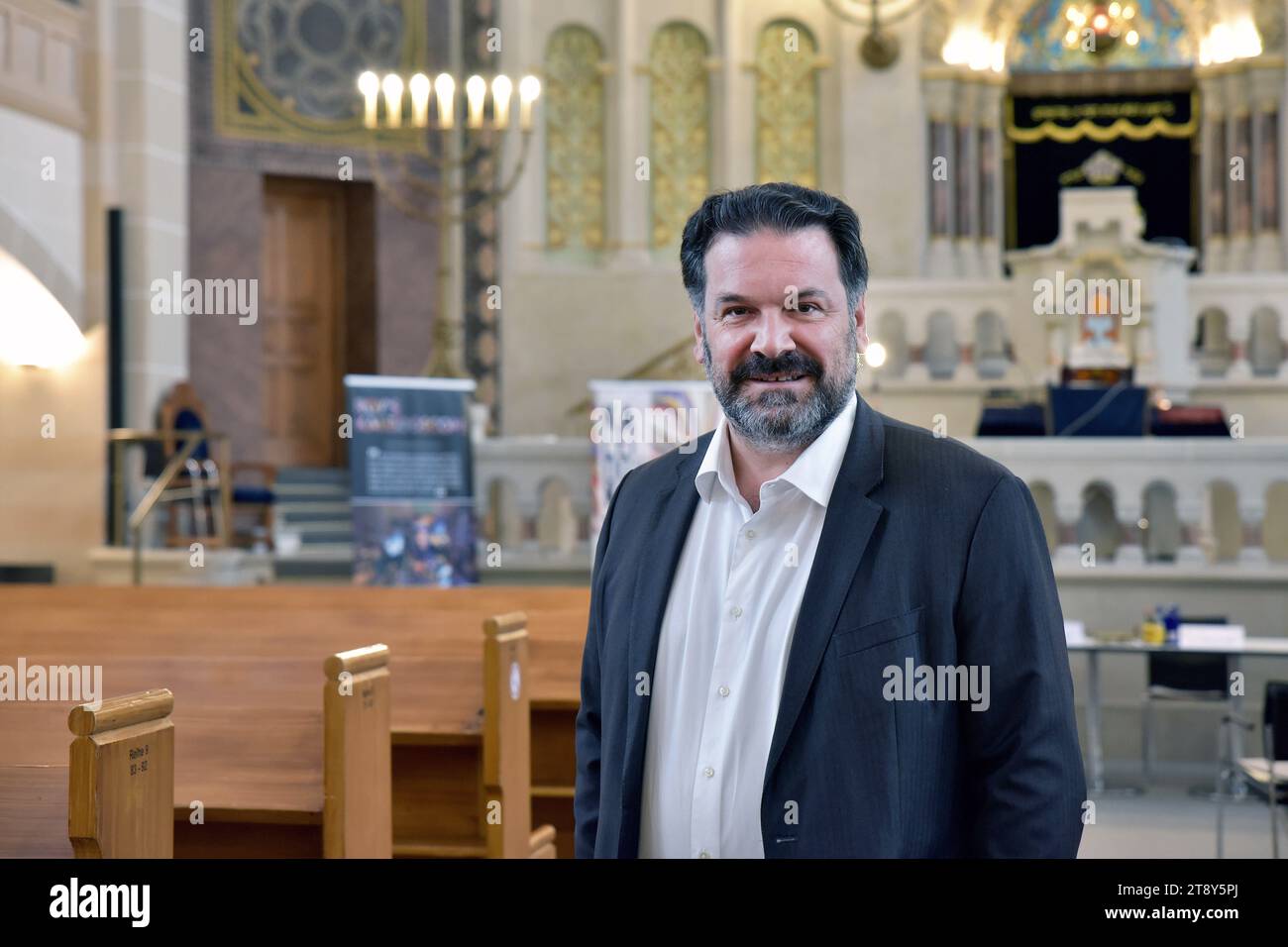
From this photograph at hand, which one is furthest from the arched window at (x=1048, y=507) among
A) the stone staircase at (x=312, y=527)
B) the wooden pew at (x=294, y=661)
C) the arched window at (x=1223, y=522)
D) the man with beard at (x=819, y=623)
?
the man with beard at (x=819, y=623)

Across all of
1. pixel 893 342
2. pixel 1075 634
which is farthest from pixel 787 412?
pixel 893 342

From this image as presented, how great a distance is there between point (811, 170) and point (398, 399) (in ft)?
18.4

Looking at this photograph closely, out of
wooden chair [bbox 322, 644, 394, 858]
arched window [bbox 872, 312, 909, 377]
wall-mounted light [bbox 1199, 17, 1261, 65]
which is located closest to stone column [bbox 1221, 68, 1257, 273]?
wall-mounted light [bbox 1199, 17, 1261, 65]

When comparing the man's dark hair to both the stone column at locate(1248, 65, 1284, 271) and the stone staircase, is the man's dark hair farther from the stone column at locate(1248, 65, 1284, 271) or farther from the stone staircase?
the stone column at locate(1248, 65, 1284, 271)

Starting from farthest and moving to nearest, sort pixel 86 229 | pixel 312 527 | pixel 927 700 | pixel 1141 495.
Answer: pixel 312 527 → pixel 86 229 → pixel 1141 495 → pixel 927 700

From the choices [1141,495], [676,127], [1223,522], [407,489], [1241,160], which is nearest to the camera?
[1141,495]

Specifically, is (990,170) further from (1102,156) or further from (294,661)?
(294,661)

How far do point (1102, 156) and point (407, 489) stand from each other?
739 centimetres

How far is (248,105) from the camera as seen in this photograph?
12.5m

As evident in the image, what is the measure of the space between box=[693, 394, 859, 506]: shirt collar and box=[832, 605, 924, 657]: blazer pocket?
0.18 meters

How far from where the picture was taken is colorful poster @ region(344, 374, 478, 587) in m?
9.27

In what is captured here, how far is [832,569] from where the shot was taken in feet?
6.40

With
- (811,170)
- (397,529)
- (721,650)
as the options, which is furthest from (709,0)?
(721,650)
